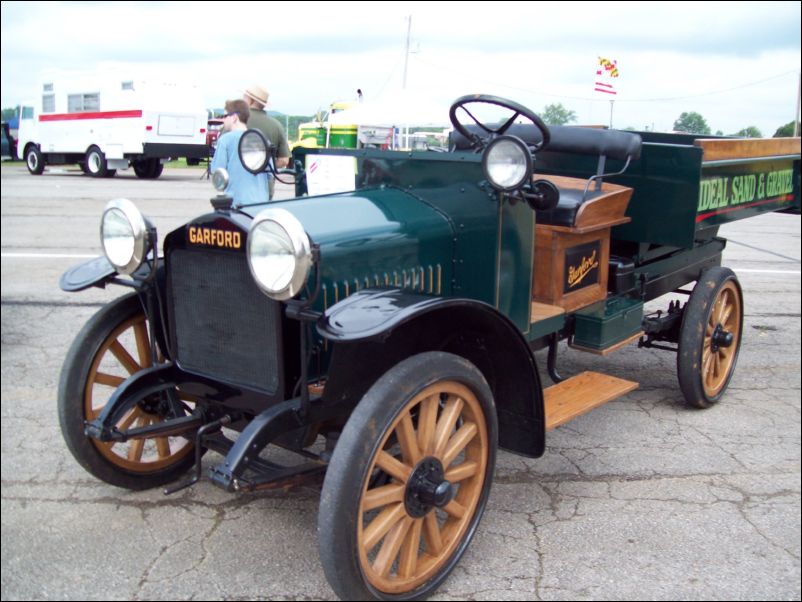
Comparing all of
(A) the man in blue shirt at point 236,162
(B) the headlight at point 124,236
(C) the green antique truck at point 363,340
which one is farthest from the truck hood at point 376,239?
(A) the man in blue shirt at point 236,162

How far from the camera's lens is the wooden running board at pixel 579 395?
3117mm

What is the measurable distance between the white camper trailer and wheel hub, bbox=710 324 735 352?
13.4m

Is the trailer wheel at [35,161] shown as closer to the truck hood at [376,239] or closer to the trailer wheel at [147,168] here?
the trailer wheel at [147,168]

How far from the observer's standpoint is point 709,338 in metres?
4.18

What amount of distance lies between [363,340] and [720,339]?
279 centimetres

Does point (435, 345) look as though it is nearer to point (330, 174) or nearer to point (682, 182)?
point (330, 174)

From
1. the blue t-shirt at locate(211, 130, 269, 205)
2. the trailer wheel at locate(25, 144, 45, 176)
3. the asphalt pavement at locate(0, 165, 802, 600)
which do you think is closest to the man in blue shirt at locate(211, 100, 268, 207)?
the blue t-shirt at locate(211, 130, 269, 205)

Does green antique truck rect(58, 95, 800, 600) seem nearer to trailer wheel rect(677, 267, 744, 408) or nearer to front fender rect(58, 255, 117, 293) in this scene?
front fender rect(58, 255, 117, 293)

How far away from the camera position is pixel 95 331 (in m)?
2.87

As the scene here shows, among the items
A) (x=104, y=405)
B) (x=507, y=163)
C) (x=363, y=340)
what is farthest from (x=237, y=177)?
(x=363, y=340)

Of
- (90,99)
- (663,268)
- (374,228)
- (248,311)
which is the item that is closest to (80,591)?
(248,311)

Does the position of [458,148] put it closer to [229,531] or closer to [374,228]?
[374,228]

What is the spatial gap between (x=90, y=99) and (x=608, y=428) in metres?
17.1

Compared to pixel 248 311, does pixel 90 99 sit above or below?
above
